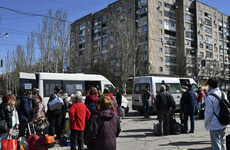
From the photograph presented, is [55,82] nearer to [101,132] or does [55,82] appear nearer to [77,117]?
[77,117]

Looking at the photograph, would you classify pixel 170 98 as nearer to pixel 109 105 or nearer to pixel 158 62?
pixel 109 105

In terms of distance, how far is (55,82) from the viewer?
1177cm

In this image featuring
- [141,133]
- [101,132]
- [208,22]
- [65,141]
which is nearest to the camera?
[101,132]

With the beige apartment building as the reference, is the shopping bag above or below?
below

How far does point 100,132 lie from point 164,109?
457cm

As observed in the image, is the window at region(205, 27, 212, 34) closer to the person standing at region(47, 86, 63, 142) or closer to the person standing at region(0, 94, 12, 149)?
the person standing at region(47, 86, 63, 142)

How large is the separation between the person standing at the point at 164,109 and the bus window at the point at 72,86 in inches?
243

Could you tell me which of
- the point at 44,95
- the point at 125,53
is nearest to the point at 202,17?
the point at 125,53

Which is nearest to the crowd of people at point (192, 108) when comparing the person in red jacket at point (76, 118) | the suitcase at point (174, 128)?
the suitcase at point (174, 128)

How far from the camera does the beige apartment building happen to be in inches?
1942

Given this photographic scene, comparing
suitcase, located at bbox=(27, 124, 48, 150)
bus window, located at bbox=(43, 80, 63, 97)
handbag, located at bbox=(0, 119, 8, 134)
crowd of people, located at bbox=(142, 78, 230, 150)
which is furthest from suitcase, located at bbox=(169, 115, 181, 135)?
bus window, located at bbox=(43, 80, 63, 97)

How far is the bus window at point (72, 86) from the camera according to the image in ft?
39.7

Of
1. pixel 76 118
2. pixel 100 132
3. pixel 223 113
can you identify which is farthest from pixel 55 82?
pixel 223 113

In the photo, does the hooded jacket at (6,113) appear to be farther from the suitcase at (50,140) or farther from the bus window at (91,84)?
the bus window at (91,84)
